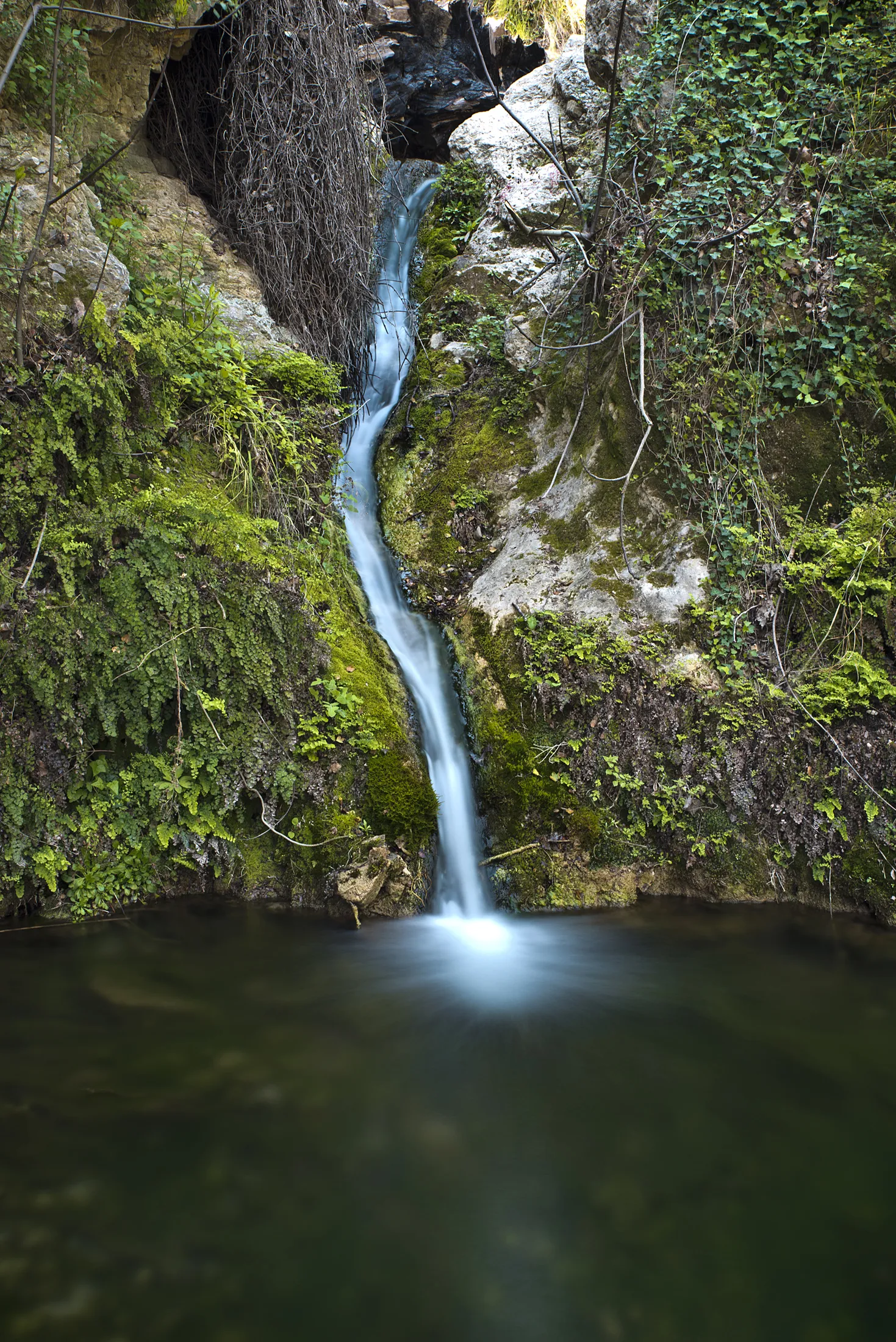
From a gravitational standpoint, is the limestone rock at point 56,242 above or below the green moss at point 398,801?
above

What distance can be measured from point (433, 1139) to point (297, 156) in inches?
303

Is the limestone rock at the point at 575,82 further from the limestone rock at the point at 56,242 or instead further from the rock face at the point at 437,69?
the limestone rock at the point at 56,242

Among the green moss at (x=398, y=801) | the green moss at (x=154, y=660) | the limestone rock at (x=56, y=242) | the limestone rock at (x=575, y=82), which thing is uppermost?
the limestone rock at (x=575, y=82)

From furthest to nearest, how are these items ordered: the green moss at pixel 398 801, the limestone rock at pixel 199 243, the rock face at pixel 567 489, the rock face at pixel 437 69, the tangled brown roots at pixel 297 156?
the rock face at pixel 437 69 → the tangled brown roots at pixel 297 156 → the limestone rock at pixel 199 243 → the rock face at pixel 567 489 → the green moss at pixel 398 801

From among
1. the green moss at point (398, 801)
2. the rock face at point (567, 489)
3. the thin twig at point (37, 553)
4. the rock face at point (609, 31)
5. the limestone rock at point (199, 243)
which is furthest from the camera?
the rock face at point (609, 31)

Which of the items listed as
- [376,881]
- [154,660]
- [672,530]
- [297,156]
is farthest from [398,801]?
[297,156]

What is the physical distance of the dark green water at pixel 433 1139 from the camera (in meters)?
2.22

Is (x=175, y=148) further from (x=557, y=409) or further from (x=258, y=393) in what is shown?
(x=557, y=409)

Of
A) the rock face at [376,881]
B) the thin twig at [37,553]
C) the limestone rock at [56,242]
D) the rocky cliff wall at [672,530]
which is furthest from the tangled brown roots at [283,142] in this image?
the rock face at [376,881]

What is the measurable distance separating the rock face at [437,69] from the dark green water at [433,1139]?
12.3 m

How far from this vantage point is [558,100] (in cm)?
903

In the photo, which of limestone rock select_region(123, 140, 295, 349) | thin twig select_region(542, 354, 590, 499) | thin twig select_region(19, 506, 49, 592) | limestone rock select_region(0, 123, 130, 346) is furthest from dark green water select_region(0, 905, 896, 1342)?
limestone rock select_region(123, 140, 295, 349)

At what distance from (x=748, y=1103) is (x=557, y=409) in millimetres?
5813

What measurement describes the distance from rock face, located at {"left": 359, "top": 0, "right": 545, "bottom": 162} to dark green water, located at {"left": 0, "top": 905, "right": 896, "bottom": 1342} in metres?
12.3
